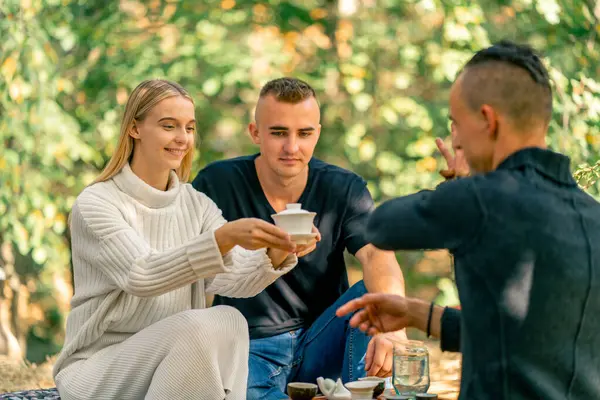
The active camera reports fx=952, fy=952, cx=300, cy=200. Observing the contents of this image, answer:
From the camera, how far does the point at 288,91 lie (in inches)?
Result: 164

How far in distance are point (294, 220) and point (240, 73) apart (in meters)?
3.27

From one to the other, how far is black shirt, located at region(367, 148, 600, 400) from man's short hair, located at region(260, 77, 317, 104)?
6.51 ft

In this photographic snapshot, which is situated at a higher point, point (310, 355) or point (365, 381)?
point (365, 381)

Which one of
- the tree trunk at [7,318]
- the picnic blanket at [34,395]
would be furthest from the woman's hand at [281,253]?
the tree trunk at [7,318]

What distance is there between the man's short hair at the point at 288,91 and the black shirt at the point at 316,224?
359 mm

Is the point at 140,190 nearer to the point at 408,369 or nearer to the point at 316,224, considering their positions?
the point at 316,224

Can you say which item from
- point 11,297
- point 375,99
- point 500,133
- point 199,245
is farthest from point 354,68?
point 500,133

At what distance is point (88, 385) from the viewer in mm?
3332

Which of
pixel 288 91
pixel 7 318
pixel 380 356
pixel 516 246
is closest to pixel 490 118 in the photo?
pixel 516 246

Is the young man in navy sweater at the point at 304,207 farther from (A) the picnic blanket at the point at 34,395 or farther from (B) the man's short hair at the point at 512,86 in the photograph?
(B) the man's short hair at the point at 512,86

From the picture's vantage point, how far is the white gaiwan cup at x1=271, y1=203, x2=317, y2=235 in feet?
10.3

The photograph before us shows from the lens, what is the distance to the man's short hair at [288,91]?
4.17 metres

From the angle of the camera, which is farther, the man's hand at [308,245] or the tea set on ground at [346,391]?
the man's hand at [308,245]

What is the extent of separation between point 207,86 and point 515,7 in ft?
7.24
